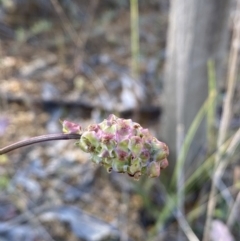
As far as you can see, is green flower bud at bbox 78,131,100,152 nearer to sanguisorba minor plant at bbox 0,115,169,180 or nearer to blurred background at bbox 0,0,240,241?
sanguisorba minor plant at bbox 0,115,169,180

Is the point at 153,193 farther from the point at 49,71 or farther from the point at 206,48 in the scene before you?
the point at 49,71

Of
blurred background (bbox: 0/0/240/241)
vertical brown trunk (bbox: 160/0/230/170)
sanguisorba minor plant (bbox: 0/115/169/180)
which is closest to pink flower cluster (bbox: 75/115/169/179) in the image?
sanguisorba minor plant (bbox: 0/115/169/180)

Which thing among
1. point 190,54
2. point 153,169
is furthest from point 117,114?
point 153,169

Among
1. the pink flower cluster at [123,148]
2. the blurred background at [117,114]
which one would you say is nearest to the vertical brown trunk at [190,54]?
the blurred background at [117,114]

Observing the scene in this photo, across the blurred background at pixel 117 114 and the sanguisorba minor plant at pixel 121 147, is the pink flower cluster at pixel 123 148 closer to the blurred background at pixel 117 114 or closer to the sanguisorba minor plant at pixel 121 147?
the sanguisorba minor plant at pixel 121 147

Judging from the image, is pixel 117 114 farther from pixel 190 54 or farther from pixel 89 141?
pixel 89 141

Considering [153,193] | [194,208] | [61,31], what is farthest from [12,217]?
[61,31]
